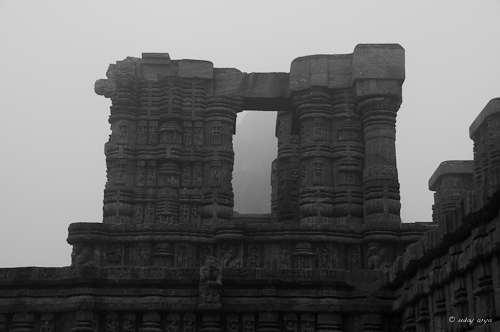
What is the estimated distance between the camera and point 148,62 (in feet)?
70.1

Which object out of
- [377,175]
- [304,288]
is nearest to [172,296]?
[304,288]

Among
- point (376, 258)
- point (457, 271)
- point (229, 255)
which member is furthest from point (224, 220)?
point (457, 271)

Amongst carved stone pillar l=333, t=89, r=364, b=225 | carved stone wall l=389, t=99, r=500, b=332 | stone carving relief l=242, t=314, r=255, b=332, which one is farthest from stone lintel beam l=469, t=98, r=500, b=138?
stone carving relief l=242, t=314, r=255, b=332

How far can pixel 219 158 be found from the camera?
20.2 meters

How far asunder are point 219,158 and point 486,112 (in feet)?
25.2

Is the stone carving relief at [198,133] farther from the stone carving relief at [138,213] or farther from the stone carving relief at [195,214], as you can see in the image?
the stone carving relief at [138,213]

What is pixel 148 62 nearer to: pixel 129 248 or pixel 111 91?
pixel 111 91

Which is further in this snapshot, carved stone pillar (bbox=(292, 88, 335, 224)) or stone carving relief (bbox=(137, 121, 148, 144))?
stone carving relief (bbox=(137, 121, 148, 144))

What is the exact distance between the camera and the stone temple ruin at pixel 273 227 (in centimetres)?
1212

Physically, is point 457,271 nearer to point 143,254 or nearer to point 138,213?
point 143,254

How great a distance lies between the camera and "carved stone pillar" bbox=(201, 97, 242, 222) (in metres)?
19.7

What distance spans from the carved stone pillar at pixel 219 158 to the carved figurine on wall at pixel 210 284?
5424 millimetres

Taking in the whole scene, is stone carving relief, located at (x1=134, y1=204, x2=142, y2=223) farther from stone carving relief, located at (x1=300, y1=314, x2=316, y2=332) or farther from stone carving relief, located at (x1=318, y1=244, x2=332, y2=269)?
stone carving relief, located at (x1=300, y1=314, x2=316, y2=332)

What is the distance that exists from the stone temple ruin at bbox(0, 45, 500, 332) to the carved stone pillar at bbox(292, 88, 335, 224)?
4 centimetres
